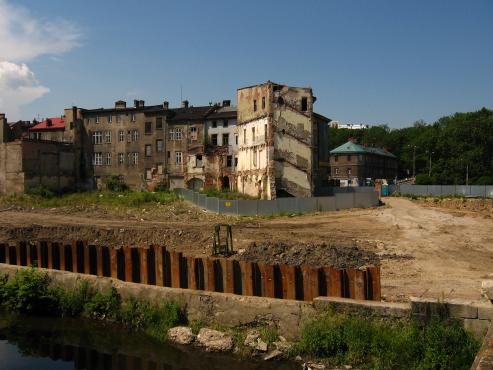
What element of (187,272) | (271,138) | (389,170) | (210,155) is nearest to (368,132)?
(389,170)

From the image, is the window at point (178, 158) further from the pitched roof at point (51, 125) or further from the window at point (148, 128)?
the pitched roof at point (51, 125)

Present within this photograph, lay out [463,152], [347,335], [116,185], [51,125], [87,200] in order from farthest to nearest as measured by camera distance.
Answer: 1. [463,152]
2. [51,125]
3. [116,185]
4. [87,200]
5. [347,335]

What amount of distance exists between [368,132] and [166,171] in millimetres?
90923

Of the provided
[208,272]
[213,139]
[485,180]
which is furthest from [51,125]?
[485,180]

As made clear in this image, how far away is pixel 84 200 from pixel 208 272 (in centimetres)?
3792

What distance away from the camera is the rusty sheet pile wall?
40.1 feet

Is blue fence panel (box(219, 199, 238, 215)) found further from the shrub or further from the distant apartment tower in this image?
the shrub

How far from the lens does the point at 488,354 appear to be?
23.0 ft

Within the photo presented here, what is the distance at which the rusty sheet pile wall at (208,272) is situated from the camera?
12.2 meters

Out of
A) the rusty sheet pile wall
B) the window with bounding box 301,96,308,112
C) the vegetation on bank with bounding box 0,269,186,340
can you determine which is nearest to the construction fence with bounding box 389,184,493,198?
the window with bounding box 301,96,308,112

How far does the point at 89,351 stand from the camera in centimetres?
1329

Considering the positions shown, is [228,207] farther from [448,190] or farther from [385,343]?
[385,343]

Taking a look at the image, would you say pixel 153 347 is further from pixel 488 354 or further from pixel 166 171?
A: pixel 166 171

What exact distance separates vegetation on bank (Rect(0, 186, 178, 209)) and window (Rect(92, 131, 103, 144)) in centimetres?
1043
